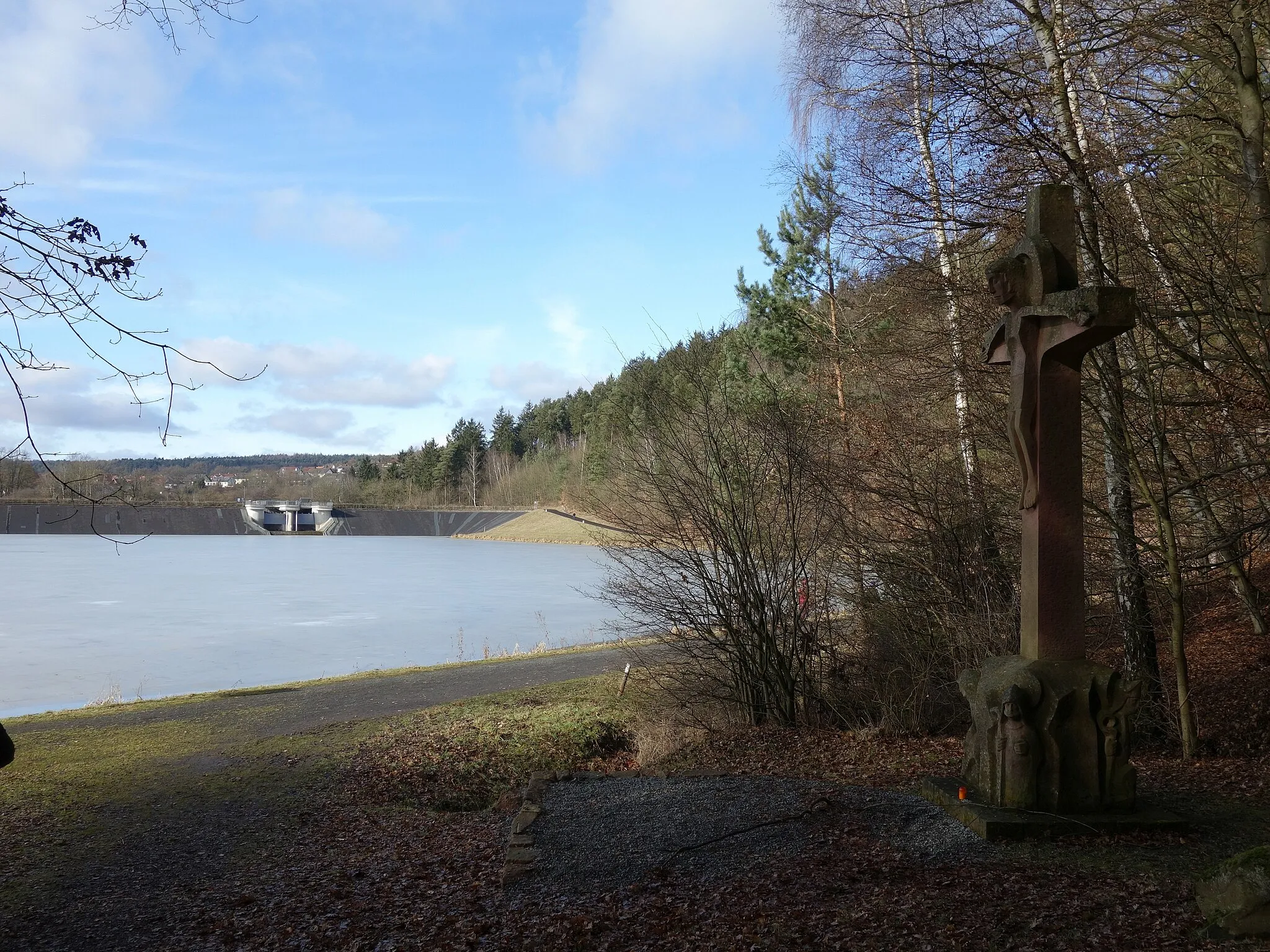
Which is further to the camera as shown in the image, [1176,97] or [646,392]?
[646,392]

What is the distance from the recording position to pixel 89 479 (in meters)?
4.22

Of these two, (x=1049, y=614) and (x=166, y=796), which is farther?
(x=166, y=796)

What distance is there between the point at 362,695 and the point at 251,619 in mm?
12420

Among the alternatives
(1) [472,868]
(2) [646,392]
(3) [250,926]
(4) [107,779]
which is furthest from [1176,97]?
(4) [107,779]

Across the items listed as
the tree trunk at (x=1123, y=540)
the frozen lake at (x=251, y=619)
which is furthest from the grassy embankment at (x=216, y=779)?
the tree trunk at (x=1123, y=540)

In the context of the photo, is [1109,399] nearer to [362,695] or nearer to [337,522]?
[362,695]

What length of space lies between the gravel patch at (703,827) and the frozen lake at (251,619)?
17.3ft

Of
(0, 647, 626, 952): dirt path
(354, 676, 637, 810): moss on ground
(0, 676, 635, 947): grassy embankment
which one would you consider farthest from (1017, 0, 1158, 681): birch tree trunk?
(0, 647, 626, 952): dirt path

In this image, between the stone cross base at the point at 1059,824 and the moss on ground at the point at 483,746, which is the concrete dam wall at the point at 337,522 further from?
the stone cross base at the point at 1059,824

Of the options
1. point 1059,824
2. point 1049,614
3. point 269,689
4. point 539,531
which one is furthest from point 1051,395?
point 539,531

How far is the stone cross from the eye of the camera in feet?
17.3

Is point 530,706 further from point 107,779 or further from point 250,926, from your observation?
point 250,926

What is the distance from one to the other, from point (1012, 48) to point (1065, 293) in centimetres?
377

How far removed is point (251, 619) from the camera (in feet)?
83.4
